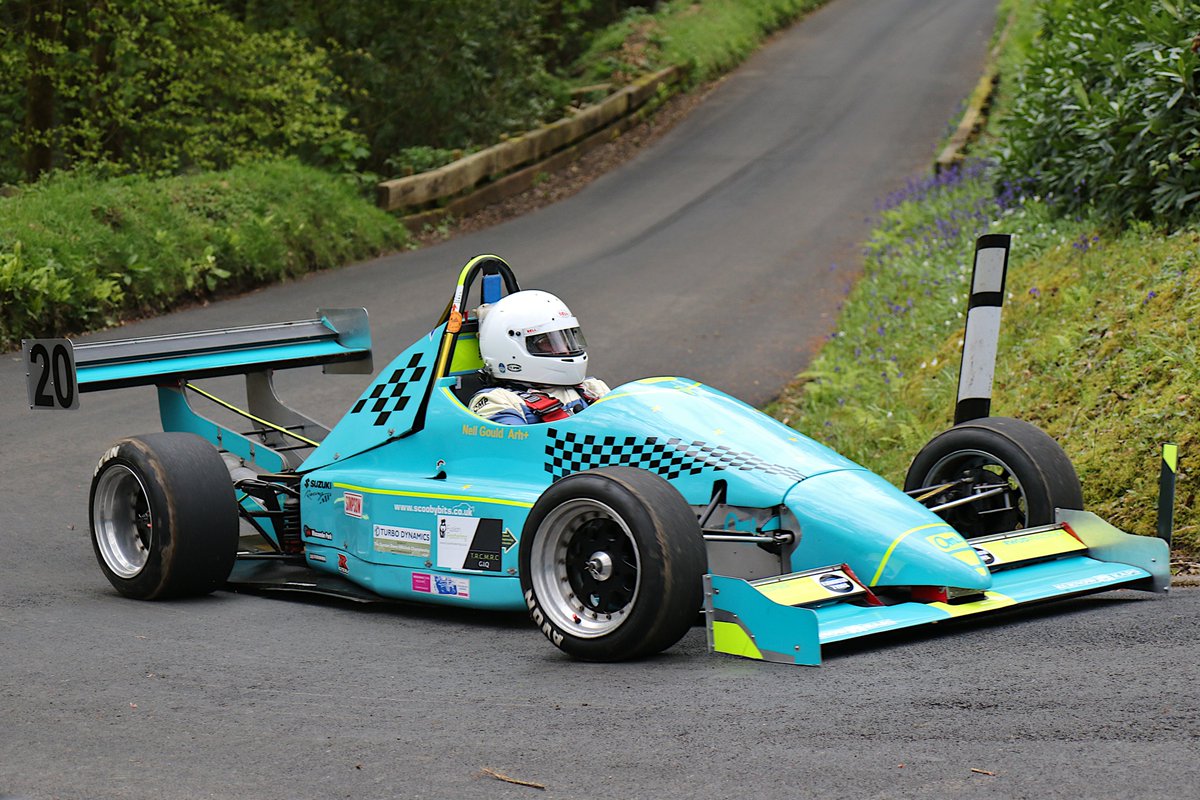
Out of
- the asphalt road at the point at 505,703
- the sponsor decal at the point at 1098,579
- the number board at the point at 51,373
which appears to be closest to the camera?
the asphalt road at the point at 505,703

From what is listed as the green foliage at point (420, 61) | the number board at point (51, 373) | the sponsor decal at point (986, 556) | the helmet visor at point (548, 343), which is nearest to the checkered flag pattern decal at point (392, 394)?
the helmet visor at point (548, 343)

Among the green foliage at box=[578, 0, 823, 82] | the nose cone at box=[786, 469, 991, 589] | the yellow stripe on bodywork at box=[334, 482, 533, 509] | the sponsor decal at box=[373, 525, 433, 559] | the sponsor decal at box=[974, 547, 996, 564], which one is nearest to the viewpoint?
the nose cone at box=[786, 469, 991, 589]

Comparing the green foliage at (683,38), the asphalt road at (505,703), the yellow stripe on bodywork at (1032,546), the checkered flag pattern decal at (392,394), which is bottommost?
the asphalt road at (505,703)

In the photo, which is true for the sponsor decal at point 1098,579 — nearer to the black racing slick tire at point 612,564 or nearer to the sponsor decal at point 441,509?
the black racing slick tire at point 612,564

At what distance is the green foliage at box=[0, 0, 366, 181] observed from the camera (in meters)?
16.5

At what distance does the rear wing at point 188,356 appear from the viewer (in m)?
7.60

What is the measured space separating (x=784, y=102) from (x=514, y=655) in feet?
75.9

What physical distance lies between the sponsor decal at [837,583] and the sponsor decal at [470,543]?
5.19 ft

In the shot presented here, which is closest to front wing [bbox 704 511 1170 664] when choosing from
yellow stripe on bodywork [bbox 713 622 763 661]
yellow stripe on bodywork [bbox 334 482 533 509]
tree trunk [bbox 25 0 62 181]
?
yellow stripe on bodywork [bbox 713 622 763 661]

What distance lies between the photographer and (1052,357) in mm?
9164

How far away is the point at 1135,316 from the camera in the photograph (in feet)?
29.0

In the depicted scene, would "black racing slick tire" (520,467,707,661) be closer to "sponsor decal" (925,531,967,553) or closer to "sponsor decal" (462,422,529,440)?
"sponsor decal" (462,422,529,440)

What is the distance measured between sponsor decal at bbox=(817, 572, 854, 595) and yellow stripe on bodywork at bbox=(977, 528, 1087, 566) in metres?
0.78

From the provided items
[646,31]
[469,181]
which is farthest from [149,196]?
[646,31]
